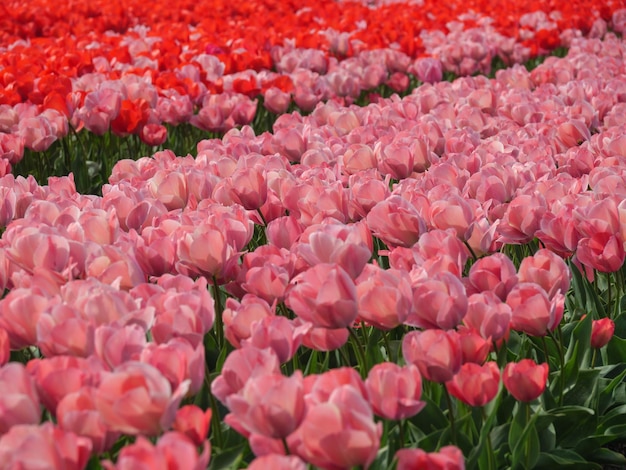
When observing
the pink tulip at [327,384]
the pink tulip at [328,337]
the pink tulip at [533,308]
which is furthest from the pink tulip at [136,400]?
the pink tulip at [533,308]

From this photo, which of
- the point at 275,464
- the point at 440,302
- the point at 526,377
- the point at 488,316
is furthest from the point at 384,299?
the point at 275,464

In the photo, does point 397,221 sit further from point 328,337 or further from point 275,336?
point 275,336

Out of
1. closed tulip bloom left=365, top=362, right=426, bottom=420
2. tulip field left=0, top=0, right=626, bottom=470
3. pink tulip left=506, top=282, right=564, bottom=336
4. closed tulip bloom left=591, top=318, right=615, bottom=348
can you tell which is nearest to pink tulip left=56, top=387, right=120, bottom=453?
tulip field left=0, top=0, right=626, bottom=470

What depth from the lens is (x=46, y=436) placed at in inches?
49.4

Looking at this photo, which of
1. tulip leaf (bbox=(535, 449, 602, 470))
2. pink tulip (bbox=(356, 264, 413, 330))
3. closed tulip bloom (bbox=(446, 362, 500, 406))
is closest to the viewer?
closed tulip bloom (bbox=(446, 362, 500, 406))

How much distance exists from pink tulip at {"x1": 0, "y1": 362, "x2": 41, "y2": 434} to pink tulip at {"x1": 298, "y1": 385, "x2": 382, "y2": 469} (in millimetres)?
455

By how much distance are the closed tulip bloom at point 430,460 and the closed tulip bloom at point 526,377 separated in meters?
0.37

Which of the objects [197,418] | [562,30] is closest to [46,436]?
[197,418]

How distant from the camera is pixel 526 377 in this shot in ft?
5.54

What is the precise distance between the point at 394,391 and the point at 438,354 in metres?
0.17

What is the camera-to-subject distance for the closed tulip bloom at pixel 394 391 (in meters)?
1.47

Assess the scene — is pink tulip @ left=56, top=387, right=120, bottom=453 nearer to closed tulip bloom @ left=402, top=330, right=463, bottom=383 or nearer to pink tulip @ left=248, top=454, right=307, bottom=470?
pink tulip @ left=248, top=454, right=307, bottom=470

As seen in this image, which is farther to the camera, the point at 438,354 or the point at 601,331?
the point at 601,331

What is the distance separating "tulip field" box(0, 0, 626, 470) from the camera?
1.39 metres
